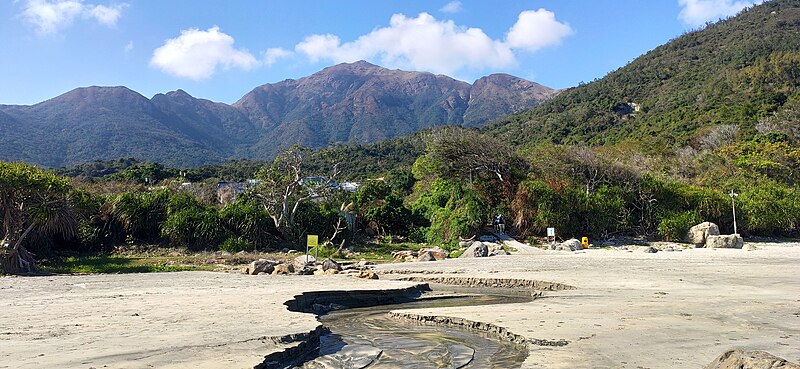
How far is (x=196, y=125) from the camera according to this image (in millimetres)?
193875

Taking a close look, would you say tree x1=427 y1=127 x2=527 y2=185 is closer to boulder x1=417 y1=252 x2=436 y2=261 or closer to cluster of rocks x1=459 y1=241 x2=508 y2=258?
cluster of rocks x1=459 y1=241 x2=508 y2=258

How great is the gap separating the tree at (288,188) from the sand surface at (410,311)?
9.41m

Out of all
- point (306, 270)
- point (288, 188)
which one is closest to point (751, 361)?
point (306, 270)

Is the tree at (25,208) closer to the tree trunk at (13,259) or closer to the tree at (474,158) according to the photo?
the tree trunk at (13,259)

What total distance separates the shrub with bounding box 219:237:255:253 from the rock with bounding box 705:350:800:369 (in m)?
22.0

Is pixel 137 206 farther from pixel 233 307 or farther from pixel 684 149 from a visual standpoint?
pixel 684 149

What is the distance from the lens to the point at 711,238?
2447 cm

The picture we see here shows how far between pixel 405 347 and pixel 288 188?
20208 mm

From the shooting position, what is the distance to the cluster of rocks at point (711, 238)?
23.8 meters

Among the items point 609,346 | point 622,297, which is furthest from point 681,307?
point 609,346

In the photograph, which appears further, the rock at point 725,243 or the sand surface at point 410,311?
the rock at point 725,243

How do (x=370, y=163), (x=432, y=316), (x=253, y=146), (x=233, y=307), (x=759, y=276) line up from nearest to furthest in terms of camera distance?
(x=432, y=316), (x=233, y=307), (x=759, y=276), (x=370, y=163), (x=253, y=146)

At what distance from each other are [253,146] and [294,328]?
17172 cm

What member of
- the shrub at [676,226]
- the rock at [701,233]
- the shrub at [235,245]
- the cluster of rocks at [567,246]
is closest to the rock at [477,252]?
the cluster of rocks at [567,246]
